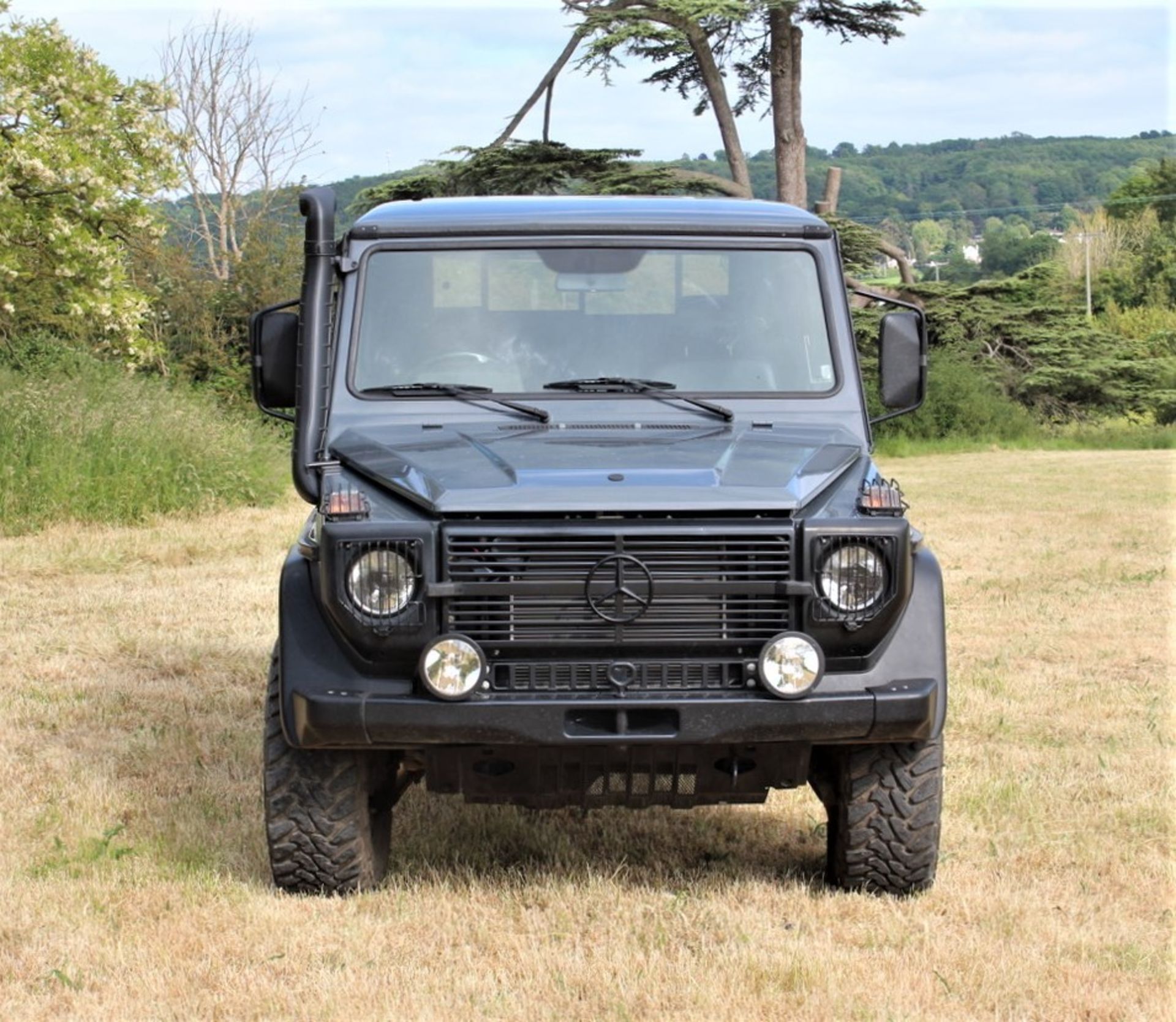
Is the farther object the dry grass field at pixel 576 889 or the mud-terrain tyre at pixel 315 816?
the mud-terrain tyre at pixel 315 816

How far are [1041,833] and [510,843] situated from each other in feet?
5.74

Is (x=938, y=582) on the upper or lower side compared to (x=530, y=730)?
upper

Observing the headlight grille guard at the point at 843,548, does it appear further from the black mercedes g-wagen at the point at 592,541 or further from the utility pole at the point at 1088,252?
the utility pole at the point at 1088,252

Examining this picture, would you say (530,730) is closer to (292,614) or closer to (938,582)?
(292,614)

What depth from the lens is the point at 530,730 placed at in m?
4.64

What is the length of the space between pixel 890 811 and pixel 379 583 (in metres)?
1.60

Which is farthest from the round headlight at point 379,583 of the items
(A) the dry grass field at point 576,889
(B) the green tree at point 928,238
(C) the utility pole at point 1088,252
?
(B) the green tree at point 928,238

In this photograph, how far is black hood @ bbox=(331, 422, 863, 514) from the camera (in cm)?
469

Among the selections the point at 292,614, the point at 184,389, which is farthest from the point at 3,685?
the point at 184,389

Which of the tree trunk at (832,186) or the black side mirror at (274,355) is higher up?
the tree trunk at (832,186)

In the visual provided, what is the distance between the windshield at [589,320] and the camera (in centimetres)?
578

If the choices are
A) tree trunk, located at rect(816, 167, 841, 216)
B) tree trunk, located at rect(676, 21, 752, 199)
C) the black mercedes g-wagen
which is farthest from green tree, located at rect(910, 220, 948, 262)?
the black mercedes g-wagen

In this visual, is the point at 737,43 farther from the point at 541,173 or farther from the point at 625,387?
the point at 625,387

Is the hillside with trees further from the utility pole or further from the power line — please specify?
the utility pole
